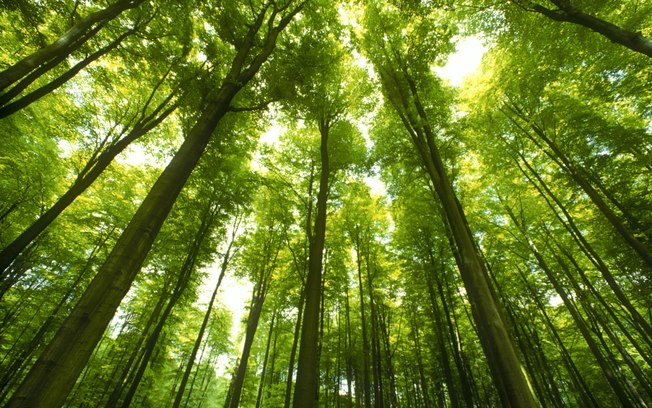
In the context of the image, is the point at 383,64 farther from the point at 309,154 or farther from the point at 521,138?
the point at 521,138

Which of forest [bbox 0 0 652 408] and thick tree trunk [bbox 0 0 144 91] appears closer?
thick tree trunk [bbox 0 0 144 91]

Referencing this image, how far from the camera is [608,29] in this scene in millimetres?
5430

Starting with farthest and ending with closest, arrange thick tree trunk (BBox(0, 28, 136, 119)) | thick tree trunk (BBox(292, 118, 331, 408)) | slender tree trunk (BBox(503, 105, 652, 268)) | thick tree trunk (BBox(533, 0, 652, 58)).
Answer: slender tree trunk (BBox(503, 105, 652, 268)) → thick tree trunk (BBox(292, 118, 331, 408)) → thick tree trunk (BBox(533, 0, 652, 58)) → thick tree trunk (BBox(0, 28, 136, 119))

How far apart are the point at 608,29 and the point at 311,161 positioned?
387 inches

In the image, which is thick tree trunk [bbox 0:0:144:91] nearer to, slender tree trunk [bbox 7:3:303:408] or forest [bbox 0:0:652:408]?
forest [bbox 0:0:652:408]

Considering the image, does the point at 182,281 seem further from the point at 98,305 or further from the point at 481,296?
the point at 481,296

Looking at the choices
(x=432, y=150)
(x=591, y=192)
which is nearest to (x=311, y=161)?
(x=432, y=150)

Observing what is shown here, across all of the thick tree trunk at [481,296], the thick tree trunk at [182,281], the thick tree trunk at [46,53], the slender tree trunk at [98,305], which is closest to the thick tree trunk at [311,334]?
the thick tree trunk at [481,296]

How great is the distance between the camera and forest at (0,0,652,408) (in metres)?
5.41

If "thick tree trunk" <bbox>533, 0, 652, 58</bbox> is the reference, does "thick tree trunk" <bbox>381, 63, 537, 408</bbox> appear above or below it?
below

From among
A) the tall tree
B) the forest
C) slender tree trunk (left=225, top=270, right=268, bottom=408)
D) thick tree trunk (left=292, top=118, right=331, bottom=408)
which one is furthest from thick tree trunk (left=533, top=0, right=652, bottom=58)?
slender tree trunk (left=225, top=270, right=268, bottom=408)

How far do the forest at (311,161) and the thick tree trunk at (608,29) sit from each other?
4cm

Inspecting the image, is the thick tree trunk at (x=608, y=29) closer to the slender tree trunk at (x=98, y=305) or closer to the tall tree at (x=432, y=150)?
the tall tree at (x=432, y=150)

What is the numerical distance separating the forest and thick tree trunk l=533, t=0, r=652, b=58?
0.04 metres
